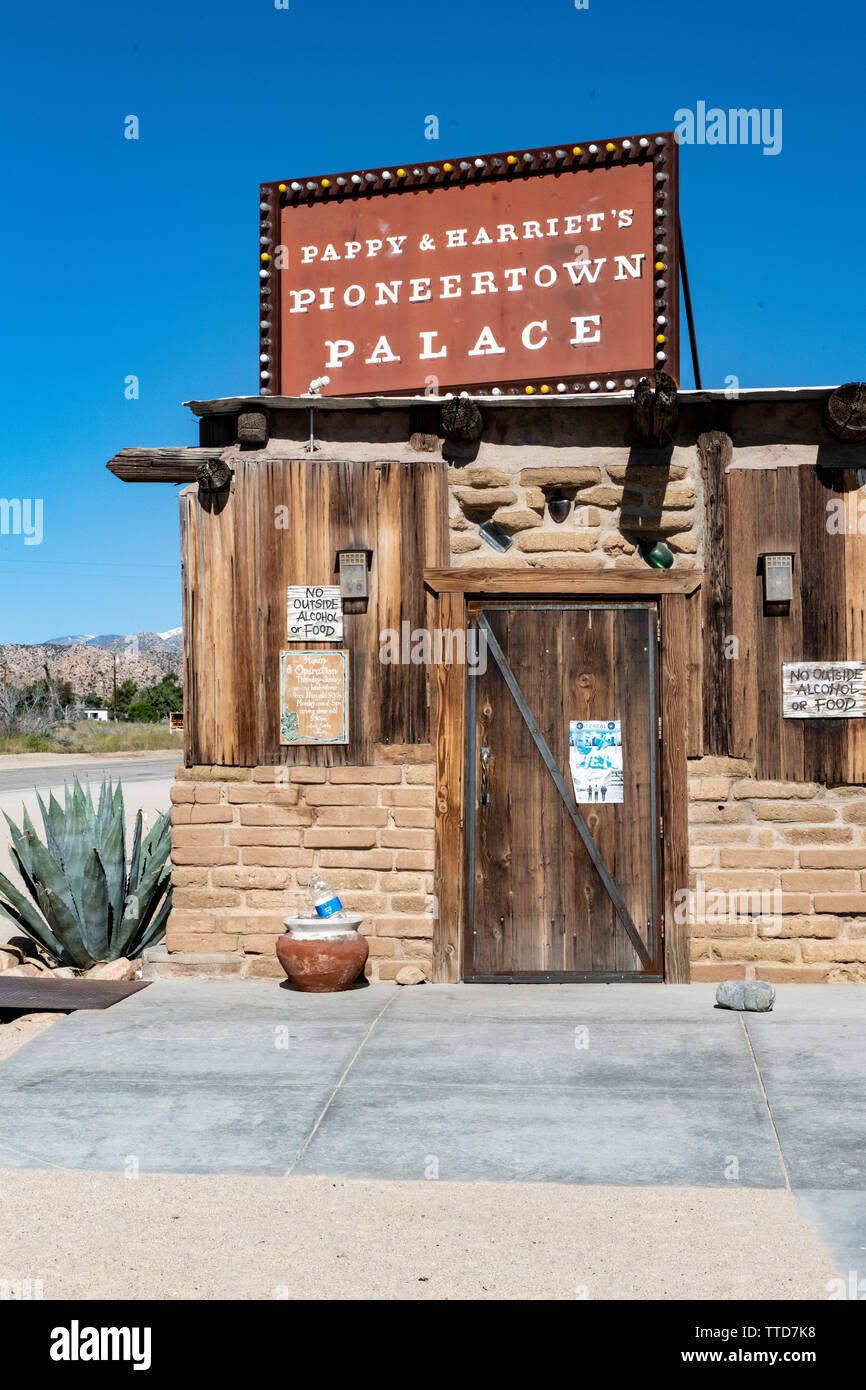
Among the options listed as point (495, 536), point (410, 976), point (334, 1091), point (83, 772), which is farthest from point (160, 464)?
point (83, 772)

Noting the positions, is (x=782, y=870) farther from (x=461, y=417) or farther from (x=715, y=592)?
(x=461, y=417)

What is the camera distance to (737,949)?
281 inches

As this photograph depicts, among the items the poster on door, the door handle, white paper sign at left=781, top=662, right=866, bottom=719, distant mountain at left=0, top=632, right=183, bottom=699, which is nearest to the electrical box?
the door handle

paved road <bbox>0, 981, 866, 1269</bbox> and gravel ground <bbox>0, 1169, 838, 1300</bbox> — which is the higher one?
gravel ground <bbox>0, 1169, 838, 1300</bbox>

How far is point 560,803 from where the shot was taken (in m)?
7.24

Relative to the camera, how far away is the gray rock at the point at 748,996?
6.41 meters

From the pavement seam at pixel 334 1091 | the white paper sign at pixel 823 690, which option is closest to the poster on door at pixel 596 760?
the white paper sign at pixel 823 690

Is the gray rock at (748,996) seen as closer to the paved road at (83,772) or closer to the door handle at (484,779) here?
the door handle at (484,779)

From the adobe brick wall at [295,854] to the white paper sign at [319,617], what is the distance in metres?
0.80

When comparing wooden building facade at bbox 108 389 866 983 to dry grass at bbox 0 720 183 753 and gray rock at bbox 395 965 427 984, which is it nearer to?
gray rock at bbox 395 965 427 984

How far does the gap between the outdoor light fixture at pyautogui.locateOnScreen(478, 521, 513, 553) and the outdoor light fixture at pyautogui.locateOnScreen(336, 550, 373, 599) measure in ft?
2.32

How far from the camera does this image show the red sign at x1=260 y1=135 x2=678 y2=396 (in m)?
8.20

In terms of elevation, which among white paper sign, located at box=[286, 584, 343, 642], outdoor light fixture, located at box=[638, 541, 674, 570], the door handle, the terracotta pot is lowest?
the terracotta pot
